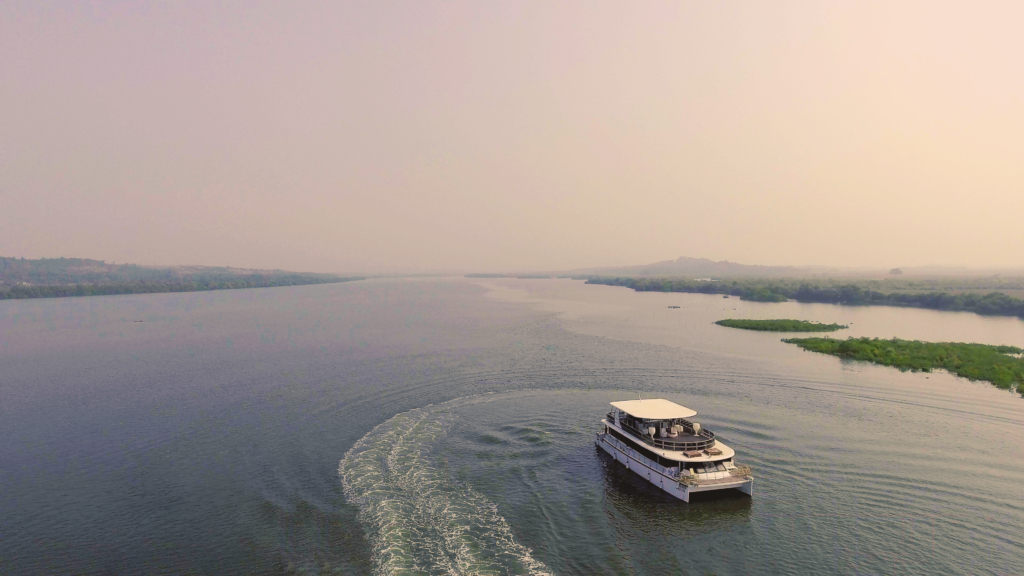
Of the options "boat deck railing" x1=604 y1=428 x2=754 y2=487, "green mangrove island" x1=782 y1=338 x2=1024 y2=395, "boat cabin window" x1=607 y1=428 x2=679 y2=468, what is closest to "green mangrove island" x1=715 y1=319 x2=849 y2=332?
"green mangrove island" x1=782 y1=338 x2=1024 y2=395

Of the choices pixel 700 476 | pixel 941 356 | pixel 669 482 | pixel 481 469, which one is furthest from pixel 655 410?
pixel 941 356

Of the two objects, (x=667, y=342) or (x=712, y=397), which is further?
(x=667, y=342)

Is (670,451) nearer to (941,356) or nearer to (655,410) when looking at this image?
(655,410)

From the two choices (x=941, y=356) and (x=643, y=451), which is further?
(x=941, y=356)

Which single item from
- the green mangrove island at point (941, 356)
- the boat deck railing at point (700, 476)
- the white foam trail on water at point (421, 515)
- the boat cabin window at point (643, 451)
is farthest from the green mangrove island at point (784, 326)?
the white foam trail on water at point (421, 515)

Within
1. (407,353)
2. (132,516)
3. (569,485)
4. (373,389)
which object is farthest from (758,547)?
(407,353)

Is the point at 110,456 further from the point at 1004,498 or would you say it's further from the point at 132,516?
the point at 1004,498

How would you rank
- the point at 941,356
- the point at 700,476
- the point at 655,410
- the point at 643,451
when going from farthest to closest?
the point at 941,356 < the point at 655,410 < the point at 643,451 < the point at 700,476
